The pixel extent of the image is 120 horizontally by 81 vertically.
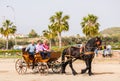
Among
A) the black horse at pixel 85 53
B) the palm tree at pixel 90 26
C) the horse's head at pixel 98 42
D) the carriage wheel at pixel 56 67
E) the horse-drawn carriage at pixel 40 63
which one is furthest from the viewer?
the palm tree at pixel 90 26

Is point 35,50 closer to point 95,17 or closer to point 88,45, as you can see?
point 88,45

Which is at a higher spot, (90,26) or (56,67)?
(90,26)

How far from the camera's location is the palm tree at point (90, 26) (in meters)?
87.4

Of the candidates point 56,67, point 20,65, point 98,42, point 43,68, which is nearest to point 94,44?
point 98,42

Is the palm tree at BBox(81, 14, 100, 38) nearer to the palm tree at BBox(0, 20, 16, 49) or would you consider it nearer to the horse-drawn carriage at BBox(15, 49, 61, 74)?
the palm tree at BBox(0, 20, 16, 49)

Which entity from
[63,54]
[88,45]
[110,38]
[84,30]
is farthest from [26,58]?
[110,38]

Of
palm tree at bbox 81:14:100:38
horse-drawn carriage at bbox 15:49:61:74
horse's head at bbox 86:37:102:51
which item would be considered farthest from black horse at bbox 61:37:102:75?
palm tree at bbox 81:14:100:38

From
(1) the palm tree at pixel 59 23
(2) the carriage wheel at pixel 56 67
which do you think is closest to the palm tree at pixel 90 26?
(1) the palm tree at pixel 59 23

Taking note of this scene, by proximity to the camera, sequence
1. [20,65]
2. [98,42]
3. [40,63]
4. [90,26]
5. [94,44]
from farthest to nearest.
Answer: [90,26], [20,65], [40,63], [94,44], [98,42]

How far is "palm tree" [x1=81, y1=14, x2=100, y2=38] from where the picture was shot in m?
87.4

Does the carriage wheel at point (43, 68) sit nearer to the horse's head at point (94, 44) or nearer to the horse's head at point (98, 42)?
the horse's head at point (94, 44)

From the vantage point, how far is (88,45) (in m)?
19.2

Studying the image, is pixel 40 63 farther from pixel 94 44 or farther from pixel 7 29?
pixel 7 29

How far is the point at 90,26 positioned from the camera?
8856cm
